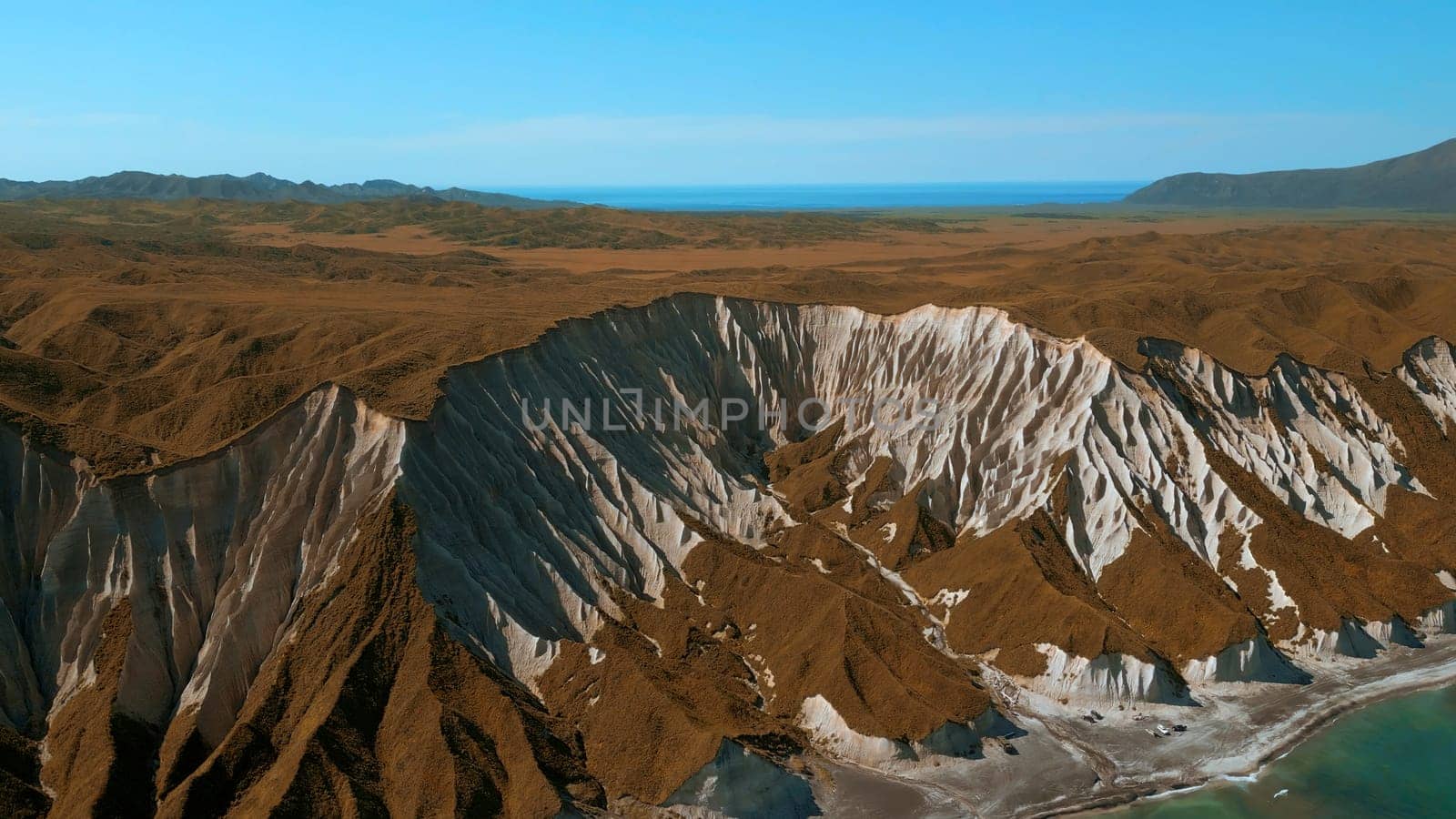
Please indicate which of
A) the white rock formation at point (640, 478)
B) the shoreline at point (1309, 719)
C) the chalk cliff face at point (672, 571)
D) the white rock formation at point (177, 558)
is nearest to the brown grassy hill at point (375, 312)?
the white rock formation at point (177, 558)

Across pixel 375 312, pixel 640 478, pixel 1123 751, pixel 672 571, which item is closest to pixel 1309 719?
pixel 1123 751

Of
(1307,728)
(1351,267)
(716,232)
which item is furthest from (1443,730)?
(716,232)

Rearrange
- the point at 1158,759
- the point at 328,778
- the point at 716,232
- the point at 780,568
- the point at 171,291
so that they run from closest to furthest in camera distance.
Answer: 1. the point at 328,778
2. the point at 1158,759
3. the point at 780,568
4. the point at 171,291
5. the point at 716,232

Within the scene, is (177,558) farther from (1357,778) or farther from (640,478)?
(1357,778)

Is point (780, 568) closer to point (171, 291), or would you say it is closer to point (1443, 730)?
point (1443, 730)

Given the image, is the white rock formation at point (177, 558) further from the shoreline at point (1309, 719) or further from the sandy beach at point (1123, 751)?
the shoreline at point (1309, 719)

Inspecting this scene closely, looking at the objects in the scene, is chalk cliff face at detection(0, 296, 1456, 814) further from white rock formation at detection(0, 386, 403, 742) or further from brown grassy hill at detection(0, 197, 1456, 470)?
brown grassy hill at detection(0, 197, 1456, 470)
